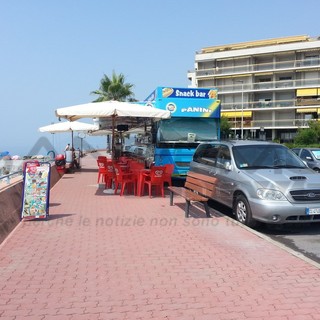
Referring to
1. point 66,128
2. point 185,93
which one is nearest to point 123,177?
point 185,93

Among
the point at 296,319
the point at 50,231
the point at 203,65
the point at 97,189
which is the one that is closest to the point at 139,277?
the point at 296,319

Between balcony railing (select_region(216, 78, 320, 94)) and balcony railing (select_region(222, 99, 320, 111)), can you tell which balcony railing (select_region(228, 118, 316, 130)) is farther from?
balcony railing (select_region(216, 78, 320, 94))

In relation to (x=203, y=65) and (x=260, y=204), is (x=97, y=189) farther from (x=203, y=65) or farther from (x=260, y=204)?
(x=203, y=65)

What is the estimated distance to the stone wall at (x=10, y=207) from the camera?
6.85 meters

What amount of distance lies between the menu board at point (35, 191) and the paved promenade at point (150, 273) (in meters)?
0.22

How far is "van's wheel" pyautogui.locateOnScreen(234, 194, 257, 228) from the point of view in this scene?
7633mm

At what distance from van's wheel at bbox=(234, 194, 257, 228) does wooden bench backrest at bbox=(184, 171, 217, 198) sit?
67cm

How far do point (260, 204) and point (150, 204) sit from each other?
11.6 ft

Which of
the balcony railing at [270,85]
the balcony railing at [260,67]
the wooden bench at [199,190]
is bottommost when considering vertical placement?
the wooden bench at [199,190]

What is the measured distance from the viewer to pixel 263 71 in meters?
63.0

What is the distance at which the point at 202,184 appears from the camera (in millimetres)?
8969

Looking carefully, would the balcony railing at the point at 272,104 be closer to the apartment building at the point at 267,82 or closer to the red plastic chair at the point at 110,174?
the apartment building at the point at 267,82

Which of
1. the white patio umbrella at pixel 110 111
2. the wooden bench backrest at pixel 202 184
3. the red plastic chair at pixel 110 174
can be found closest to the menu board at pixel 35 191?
the white patio umbrella at pixel 110 111

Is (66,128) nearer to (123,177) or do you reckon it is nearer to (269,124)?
(123,177)
